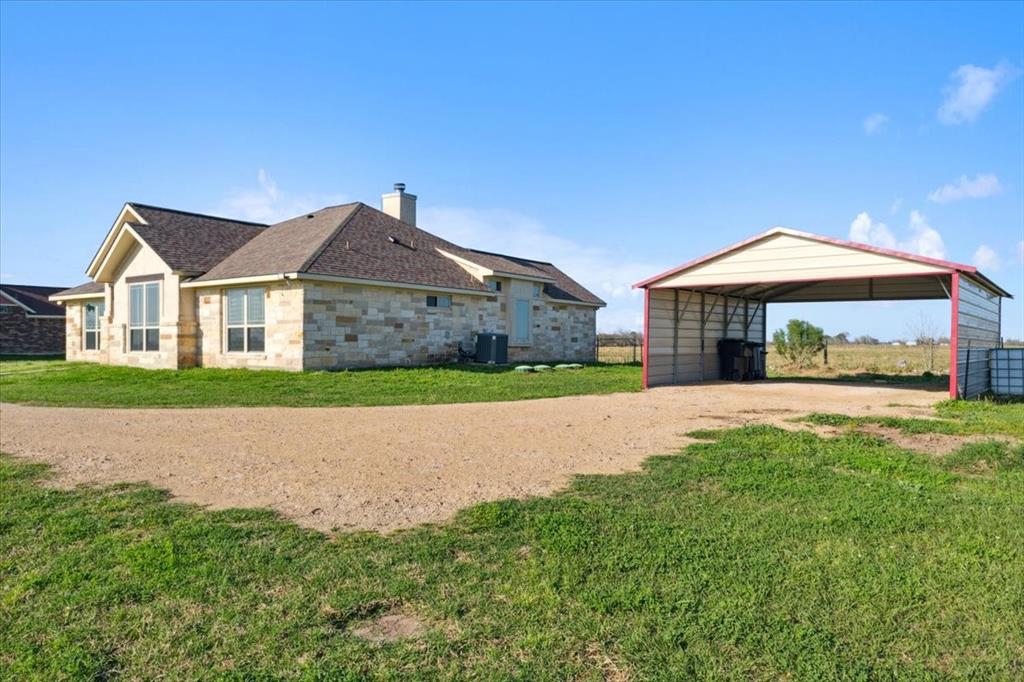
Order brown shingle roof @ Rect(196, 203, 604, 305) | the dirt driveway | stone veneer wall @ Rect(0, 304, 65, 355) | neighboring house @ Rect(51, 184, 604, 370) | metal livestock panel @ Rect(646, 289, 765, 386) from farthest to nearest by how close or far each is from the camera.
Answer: stone veneer wall @ Rect(0, 304, 65, 355) → brown shingle roof @ Rect(196, 203, 604, 305) → neighboring house @ Rect(51, 184, 604, 370) → metal livestock panel @ Rect(646, 289, 765, 386) → the dirt driveway

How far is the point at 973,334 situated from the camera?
16984mm

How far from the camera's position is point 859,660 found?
11.3 ft

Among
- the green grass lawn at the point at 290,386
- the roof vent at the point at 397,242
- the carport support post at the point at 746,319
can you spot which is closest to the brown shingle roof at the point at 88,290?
the green grass lawn at the point at 290,386

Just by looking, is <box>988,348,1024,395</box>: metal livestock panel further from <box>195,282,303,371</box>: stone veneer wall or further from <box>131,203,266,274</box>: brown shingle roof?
<box>131,203,266,274</box>: brown shingle roof

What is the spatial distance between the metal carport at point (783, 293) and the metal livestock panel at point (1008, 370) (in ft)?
0.94

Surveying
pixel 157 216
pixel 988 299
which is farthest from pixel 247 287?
pixel 988 299

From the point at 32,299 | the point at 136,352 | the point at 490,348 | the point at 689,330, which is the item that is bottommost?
the point at 136,352

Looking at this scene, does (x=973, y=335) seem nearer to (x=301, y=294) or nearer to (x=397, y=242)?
(x=301, y=294)

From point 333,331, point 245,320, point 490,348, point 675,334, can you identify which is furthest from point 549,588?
point 490,348

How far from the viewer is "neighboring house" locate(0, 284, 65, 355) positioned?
40469 mm

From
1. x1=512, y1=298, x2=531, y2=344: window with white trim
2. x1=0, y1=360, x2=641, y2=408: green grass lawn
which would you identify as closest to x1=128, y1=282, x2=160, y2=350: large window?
x1=0, y1=360, x2=641, y2=408: green grass lawn

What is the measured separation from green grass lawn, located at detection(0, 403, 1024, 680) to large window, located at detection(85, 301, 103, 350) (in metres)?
25.7

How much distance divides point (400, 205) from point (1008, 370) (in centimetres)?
2175

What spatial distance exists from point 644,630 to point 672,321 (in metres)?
17.5
